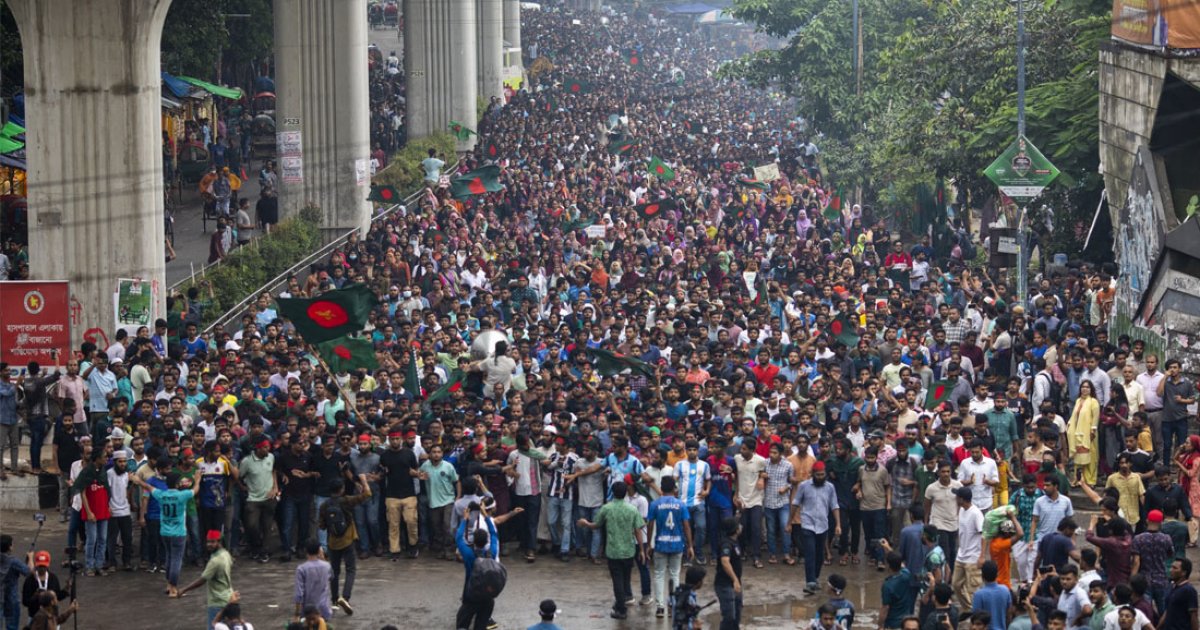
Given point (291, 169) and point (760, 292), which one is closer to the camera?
point (760, 292)

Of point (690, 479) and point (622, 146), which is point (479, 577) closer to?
point (690, 479)

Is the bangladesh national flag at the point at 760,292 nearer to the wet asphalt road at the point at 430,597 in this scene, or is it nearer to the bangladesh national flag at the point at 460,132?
the wet asphalt road at the point at 430,597

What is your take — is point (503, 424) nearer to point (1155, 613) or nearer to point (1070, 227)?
point (1155, 613)

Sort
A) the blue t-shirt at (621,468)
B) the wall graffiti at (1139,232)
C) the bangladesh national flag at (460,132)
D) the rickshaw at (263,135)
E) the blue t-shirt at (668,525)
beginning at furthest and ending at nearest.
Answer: the rickshaw at (263,135) < the bangladesh national flag at (460,132) < the wall graffiti at (1139,232) < the blue t-shirt at (621,468) < the blue t-shirt at (668,525)

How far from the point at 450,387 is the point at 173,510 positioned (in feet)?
14.4

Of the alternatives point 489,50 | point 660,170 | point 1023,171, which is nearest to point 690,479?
point 1023,171

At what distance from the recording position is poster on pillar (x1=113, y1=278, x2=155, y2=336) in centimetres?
2638

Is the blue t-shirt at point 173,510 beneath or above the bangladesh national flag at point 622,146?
beneath

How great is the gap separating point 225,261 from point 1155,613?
746 inches

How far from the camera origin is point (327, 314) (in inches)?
834

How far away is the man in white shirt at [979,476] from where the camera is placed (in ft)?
58.1

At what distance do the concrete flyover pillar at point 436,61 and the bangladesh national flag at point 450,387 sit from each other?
3226 centimetres

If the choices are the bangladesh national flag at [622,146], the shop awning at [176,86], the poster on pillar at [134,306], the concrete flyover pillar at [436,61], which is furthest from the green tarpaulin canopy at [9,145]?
the concrete flyover pillar at [436,61]

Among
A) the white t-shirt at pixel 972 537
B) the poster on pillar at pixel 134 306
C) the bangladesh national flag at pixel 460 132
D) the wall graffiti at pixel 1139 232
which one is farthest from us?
the bangladesh national flag at pixel 460 132
